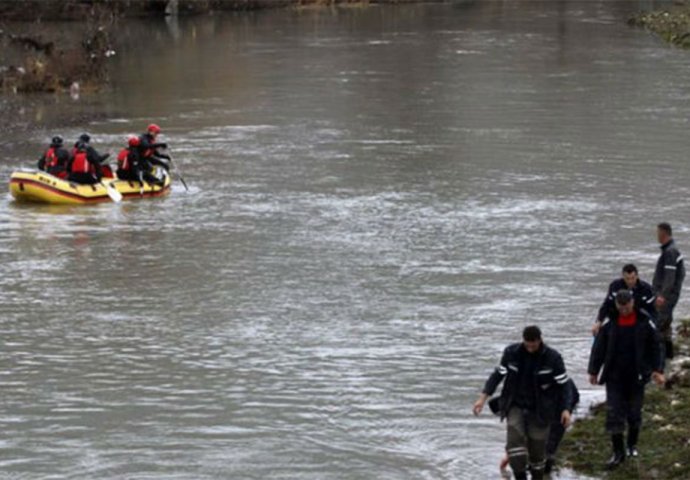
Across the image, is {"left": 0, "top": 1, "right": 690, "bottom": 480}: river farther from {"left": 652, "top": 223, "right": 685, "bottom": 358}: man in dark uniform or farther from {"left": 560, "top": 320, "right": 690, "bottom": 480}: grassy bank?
{"left": 652, "top": 223, "right": 685, "bottom": 358}: man in dark uniform

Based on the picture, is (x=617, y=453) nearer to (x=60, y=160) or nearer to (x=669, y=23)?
(x=60, y=160)

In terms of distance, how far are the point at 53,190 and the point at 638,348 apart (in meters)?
17.2

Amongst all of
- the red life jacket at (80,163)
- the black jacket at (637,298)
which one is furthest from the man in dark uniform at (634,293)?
the red life jacket at (80,163)

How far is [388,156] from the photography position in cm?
3319

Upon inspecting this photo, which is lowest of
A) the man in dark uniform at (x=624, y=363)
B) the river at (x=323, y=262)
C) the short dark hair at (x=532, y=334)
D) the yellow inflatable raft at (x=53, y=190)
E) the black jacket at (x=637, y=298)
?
the river at (x=323, y=262)

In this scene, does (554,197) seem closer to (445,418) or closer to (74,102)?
(445,418)

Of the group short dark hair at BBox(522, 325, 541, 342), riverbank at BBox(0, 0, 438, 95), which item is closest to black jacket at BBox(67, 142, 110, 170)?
short dark hair at BBox(522, 325, 541, 342)

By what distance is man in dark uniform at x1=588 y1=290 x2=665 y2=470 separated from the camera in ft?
39.9

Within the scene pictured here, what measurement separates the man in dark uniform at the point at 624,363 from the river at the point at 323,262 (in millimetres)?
598

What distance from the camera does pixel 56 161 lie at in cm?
2802

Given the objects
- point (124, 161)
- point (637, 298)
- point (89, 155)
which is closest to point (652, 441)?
Result: point (637, 298)

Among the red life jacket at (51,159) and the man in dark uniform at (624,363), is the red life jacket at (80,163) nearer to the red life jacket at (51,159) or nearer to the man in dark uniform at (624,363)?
the red life jacket at (51,159)

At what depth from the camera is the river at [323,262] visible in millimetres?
14602

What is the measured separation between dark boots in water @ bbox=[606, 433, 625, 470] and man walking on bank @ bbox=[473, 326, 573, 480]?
91cm
